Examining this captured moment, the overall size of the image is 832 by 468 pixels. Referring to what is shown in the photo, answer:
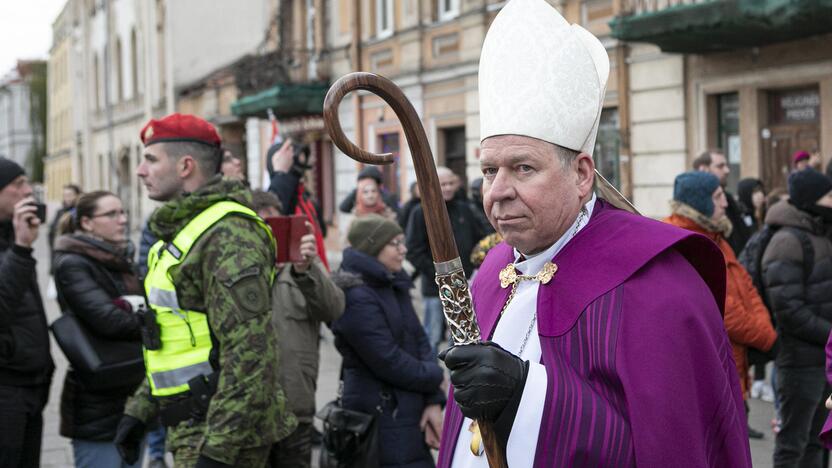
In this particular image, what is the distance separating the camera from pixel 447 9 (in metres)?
19.5

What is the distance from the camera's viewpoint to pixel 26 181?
5.08m

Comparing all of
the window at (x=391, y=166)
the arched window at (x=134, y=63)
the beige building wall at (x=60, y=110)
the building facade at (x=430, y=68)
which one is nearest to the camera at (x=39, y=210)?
the building facade at (x=430, y=68)

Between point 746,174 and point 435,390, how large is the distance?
369 inches

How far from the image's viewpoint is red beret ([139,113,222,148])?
3885 mm

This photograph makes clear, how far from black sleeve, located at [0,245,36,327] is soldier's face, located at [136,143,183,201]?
1.06 meters

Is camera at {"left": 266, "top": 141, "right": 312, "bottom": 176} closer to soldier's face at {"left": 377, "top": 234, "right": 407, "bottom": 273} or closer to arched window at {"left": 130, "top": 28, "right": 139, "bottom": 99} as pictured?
soldier's face at {"left": 377, "top": 234, "right": 407, "bottom": 273}

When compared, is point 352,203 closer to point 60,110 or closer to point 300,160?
point 300,160

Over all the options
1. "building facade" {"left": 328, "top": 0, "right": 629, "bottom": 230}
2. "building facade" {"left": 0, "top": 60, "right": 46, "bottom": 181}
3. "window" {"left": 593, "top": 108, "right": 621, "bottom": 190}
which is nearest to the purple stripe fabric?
"building facade" {"left": 328, "top": 0, "right": 629, "bottom": 230}

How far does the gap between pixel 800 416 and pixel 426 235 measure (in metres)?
5.03

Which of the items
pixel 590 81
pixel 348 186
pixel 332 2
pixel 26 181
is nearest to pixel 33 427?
pixel 26 181

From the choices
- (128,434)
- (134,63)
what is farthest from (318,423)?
(134,63)

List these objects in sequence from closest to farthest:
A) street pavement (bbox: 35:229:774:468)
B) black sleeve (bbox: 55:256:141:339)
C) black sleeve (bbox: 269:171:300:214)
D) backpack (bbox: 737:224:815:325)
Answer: black sleeve (bbox: 55:256:141:339) < backpack (bbox: 737:224:815:325) < black sleeve (bbox: 269:171:300:214) < street pavement (bbox: 35:229:774:468)

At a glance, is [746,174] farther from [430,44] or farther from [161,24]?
[161,24]

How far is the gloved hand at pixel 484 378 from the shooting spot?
84.5 inches
